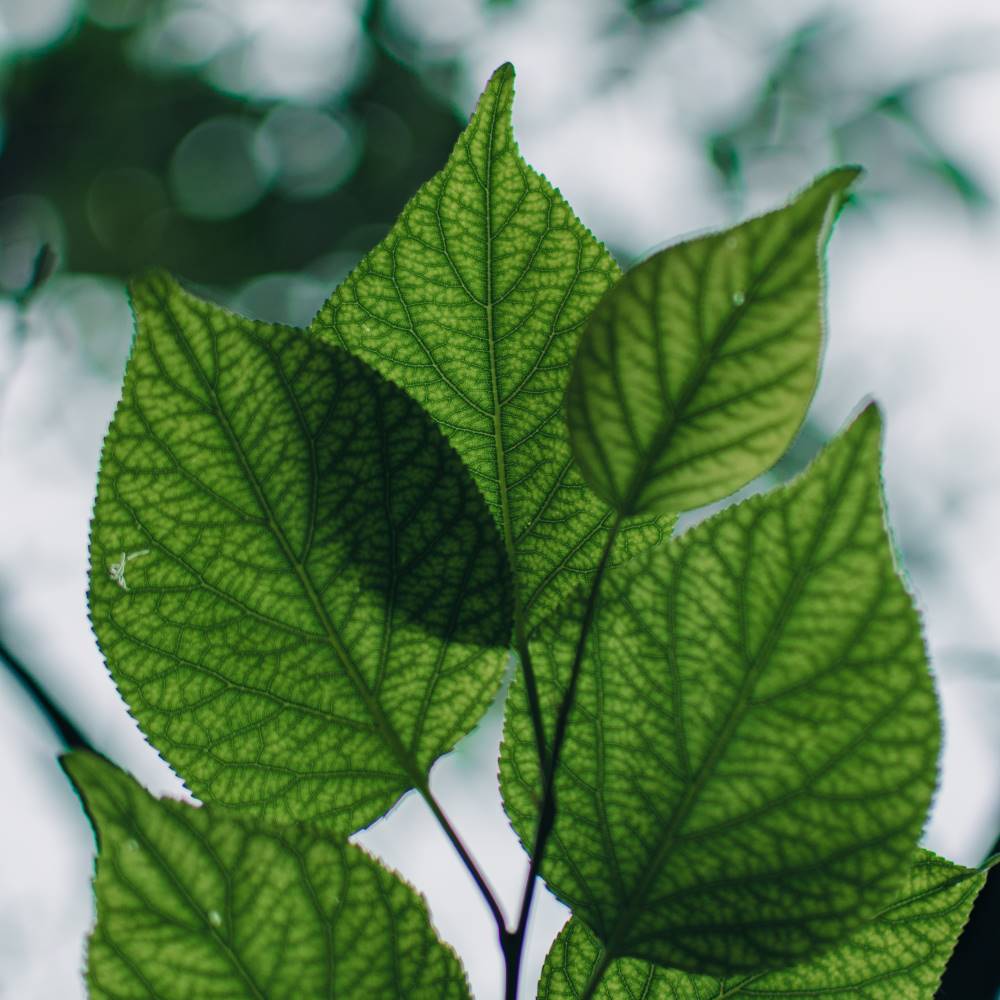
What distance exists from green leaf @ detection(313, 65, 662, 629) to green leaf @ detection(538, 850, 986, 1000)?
0.39 ft

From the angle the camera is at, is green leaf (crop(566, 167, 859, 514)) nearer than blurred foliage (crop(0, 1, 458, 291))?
Yes

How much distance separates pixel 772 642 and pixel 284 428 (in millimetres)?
155

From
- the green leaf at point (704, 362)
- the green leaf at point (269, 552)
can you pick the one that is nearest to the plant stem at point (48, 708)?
the green leaf at point (269, 552)

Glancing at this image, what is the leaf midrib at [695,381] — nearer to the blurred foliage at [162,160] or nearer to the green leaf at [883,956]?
the green leaf at [883,956]

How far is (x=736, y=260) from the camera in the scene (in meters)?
0.27

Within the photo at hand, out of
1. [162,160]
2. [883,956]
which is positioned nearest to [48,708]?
[883,956]

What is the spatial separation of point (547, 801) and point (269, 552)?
4.5 inches

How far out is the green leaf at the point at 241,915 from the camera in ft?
0.88

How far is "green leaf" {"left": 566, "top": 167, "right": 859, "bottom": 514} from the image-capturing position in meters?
0.27

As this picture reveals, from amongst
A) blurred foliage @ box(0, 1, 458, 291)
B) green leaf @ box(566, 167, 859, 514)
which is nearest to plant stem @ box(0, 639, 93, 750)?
green leaf @ box(566, 167, 859, 514)

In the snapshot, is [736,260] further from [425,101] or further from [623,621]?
[425,101]

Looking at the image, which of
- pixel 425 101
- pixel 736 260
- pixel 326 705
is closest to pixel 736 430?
pixel 736 260

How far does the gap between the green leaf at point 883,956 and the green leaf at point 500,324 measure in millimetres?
119

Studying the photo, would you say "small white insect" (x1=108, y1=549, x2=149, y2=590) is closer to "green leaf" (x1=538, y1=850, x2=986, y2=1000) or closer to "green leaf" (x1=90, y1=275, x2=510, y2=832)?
"green leaf" (x1=90, y1=275, x2=510, y2=832)
